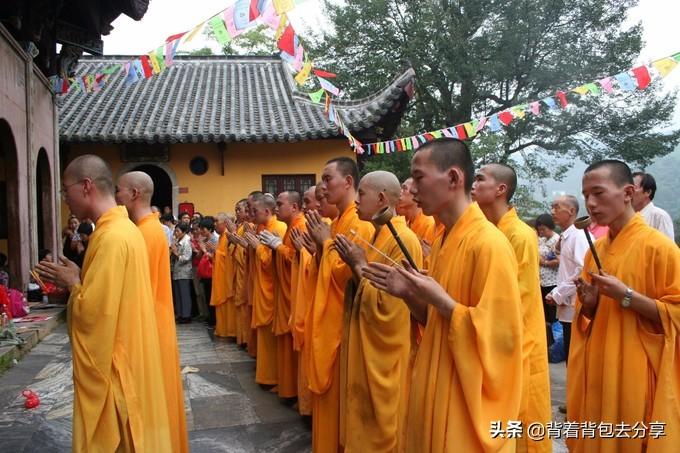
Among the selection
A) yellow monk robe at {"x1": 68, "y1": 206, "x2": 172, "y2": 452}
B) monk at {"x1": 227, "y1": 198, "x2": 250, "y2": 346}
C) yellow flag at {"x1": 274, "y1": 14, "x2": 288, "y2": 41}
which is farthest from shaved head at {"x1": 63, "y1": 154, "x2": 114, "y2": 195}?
monk at {"x1": 227, "y1": 198, "x2": 250, "y2": 346}

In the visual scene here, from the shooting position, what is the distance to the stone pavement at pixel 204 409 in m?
4.46

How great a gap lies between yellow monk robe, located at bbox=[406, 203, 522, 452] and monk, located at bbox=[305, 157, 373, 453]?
1.55m

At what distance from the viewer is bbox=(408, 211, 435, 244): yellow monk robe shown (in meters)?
5.90

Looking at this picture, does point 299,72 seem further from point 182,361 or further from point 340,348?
point 340,348

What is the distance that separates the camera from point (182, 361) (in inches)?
286

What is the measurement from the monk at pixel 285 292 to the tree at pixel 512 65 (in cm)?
1310

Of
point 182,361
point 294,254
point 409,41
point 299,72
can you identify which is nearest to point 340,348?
point 294,254

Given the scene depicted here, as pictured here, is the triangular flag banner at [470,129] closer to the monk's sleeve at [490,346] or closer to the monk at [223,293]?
the monk at [223,293]

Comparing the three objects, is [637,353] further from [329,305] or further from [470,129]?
[470,129]

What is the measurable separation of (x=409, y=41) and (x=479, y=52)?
2325 millimetres

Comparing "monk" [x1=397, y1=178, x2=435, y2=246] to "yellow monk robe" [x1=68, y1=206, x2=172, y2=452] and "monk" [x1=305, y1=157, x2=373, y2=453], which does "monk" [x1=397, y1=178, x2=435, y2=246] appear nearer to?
"monk" [x1=305, y1=157, x2=373, y2=453]

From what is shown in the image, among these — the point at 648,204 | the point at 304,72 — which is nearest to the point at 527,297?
the point at 648,204

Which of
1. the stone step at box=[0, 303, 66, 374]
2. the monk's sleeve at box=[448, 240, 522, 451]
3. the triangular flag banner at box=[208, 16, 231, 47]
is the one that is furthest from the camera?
the triangular flag banner at box=[208, 16, 231, 47]

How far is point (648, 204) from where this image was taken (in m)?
5.00
